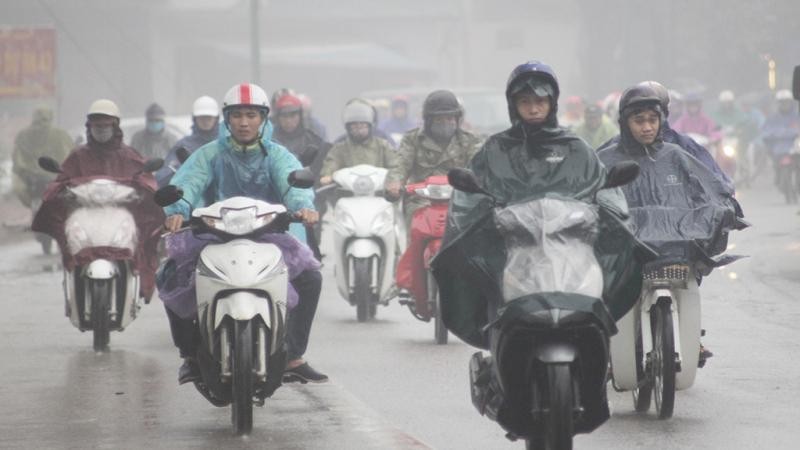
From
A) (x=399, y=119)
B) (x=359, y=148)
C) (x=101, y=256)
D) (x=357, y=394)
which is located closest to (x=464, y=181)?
(x=357, y=394)

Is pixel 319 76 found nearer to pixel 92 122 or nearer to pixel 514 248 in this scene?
pixel 92 122

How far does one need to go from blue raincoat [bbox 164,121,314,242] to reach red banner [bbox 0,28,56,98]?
2793 centimetres

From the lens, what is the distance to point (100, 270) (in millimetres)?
13047

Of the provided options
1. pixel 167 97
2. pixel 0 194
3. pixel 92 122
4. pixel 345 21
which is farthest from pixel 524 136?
pixel 345 21

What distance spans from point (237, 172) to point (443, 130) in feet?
15.2

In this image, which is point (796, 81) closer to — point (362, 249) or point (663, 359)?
point (362, 249)

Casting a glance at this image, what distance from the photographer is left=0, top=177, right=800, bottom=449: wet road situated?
933 cm

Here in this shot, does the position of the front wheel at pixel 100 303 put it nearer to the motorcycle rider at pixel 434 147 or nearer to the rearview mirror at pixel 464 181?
the motorcycle rider at pixel 434 147

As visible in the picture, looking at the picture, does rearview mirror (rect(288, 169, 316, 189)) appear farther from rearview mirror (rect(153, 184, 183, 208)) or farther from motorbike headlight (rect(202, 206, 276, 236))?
rearview mirror (rect(153, 184, 183, 208))

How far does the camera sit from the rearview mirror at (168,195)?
9.39 m

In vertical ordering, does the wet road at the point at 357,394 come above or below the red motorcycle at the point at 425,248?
below

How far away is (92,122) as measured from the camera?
14.2 metres

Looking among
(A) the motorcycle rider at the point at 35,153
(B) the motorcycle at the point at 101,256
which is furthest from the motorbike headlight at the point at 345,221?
(A) the motorcycle rider at the point at 35,153

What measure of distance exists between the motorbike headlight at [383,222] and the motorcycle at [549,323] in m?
7.78
